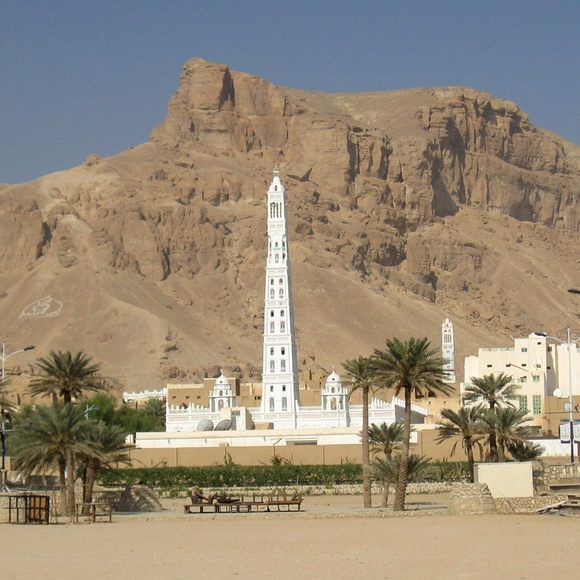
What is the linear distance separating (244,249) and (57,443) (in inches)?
4769

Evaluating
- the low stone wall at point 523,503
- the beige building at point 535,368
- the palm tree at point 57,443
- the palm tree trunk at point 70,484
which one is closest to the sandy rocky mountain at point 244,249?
the beige building at point 535,368

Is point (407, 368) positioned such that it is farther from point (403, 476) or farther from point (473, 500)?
point (473, 500)

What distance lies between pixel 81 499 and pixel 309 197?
12980cm

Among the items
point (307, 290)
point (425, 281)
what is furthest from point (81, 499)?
point (425, 281)

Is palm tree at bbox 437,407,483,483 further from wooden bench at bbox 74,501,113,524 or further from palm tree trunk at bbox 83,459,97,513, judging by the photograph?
palm tree trunk at bbox 83,459,97,513

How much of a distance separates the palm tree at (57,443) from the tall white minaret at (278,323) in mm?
45647

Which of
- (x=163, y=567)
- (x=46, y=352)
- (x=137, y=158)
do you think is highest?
(x=137, y=158)

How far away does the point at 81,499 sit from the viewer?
45.2m

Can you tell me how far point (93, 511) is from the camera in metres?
39.6

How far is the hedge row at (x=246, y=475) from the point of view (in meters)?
55.9

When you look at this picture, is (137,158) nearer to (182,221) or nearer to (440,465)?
(182,221)

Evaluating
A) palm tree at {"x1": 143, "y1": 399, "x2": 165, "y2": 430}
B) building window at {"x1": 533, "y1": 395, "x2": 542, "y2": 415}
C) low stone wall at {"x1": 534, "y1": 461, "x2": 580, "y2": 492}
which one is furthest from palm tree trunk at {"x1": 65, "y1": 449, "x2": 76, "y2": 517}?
palm tree at {"x1": 143, "y1": 399, "x2": 165, "y2": 430}

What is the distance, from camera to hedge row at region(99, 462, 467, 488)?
183 feet

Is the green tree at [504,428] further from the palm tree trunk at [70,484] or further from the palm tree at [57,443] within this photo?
the palm tree trunk at [70,484]
